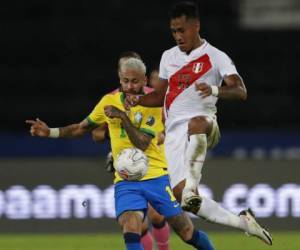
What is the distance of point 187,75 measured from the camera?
7.70 metres

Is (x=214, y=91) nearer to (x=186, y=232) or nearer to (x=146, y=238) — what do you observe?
Answer: (x=186, y=232)

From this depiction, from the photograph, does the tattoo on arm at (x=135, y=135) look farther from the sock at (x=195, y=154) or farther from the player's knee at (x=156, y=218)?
the player's knee at (x=156, y=218)

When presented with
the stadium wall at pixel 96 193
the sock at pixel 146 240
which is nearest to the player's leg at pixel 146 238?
the sock at pixel 146 240

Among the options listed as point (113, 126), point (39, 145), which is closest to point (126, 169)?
point (113, 126)

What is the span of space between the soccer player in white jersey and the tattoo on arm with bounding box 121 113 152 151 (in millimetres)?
155

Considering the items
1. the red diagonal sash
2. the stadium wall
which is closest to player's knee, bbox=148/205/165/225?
the red diagonal sash

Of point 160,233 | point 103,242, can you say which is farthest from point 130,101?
point 103,242

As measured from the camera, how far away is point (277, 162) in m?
12.4

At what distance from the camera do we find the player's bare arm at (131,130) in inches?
297

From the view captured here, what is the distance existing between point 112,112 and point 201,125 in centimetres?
64

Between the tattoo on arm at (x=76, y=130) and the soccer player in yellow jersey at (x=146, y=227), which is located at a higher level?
the tattoo on arm at (x=76, y=130)

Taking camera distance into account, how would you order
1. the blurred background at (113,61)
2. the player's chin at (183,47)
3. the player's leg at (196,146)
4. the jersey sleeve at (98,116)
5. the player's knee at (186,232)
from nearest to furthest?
the player's leg at (196,146)
the player's chin at (183,47)
the player's knee at (186,232)
the jersey sleeve at (98,116)
the blurred background at (113,61)

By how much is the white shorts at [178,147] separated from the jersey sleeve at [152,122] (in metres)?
0.22

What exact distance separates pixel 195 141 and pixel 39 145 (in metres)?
8.35
